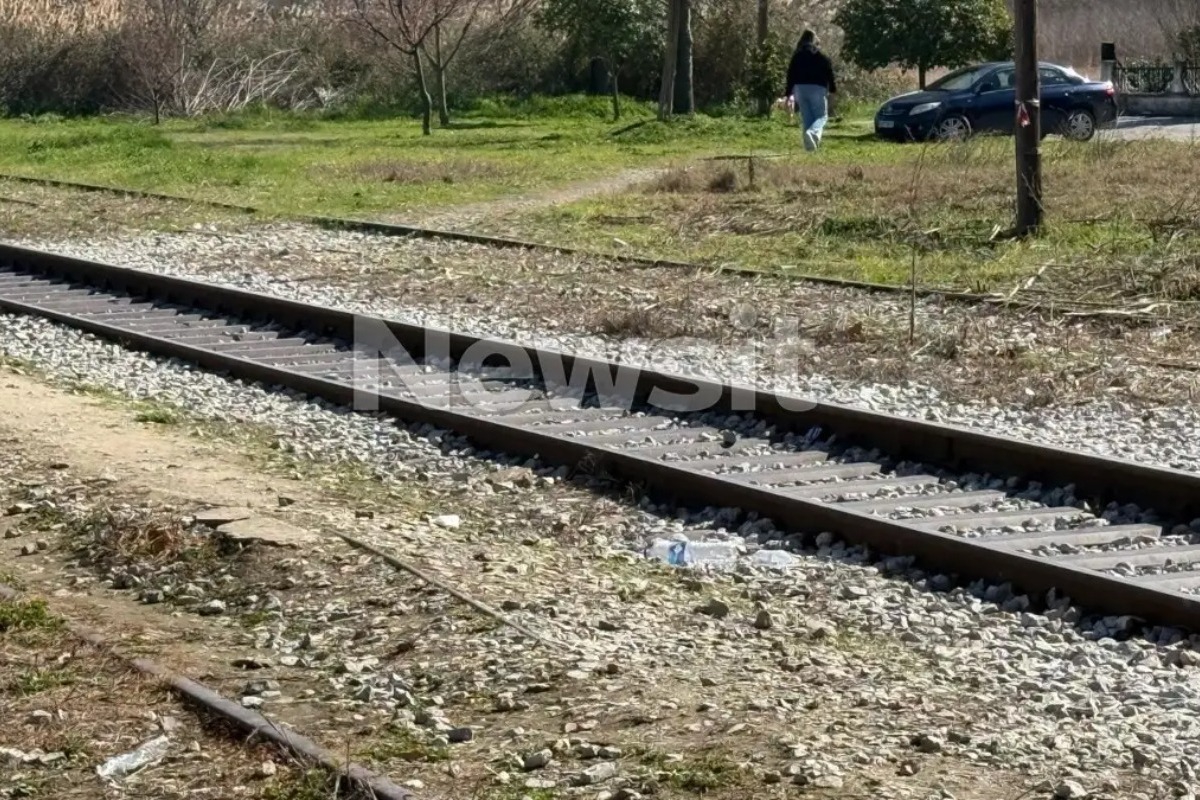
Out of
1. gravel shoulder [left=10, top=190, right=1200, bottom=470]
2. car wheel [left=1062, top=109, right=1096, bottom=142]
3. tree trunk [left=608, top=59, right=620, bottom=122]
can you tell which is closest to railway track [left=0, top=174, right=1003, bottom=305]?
gravel shoulder [left=10, top=190, right=1200, bottom=470]

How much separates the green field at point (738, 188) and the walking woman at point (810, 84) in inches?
20.2

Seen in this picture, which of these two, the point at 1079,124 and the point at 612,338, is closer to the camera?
the point at 612,338

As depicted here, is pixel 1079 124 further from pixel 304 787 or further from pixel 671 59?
pixel 304 787

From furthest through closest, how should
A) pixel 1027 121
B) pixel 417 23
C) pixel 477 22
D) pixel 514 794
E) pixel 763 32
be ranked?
1. pixel 477 22
2. pixel 763 32
3. pixel 417 23
4. pixel 1027 121
5. pixel 514 794

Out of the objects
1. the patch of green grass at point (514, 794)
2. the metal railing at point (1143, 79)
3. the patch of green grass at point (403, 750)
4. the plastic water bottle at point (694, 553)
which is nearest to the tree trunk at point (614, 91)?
the metal railing at point (1143, 79)

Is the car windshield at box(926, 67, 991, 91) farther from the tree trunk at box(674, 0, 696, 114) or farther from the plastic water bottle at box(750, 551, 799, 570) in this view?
the plastic water bottle at box(750, 551, 799, 570)

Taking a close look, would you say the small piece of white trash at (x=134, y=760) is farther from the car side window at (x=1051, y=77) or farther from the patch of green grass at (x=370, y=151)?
the car side window at (x=1051, y=77)

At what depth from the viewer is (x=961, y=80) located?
29906mm

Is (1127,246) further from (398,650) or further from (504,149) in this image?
(504,149)

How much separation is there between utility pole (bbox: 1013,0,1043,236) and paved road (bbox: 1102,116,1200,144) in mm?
10764

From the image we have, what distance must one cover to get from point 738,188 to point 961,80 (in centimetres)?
1062

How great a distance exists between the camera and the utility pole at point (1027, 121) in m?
15.4

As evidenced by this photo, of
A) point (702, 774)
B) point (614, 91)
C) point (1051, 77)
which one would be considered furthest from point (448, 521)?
point (614, 91)

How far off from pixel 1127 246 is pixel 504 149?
15.7m
